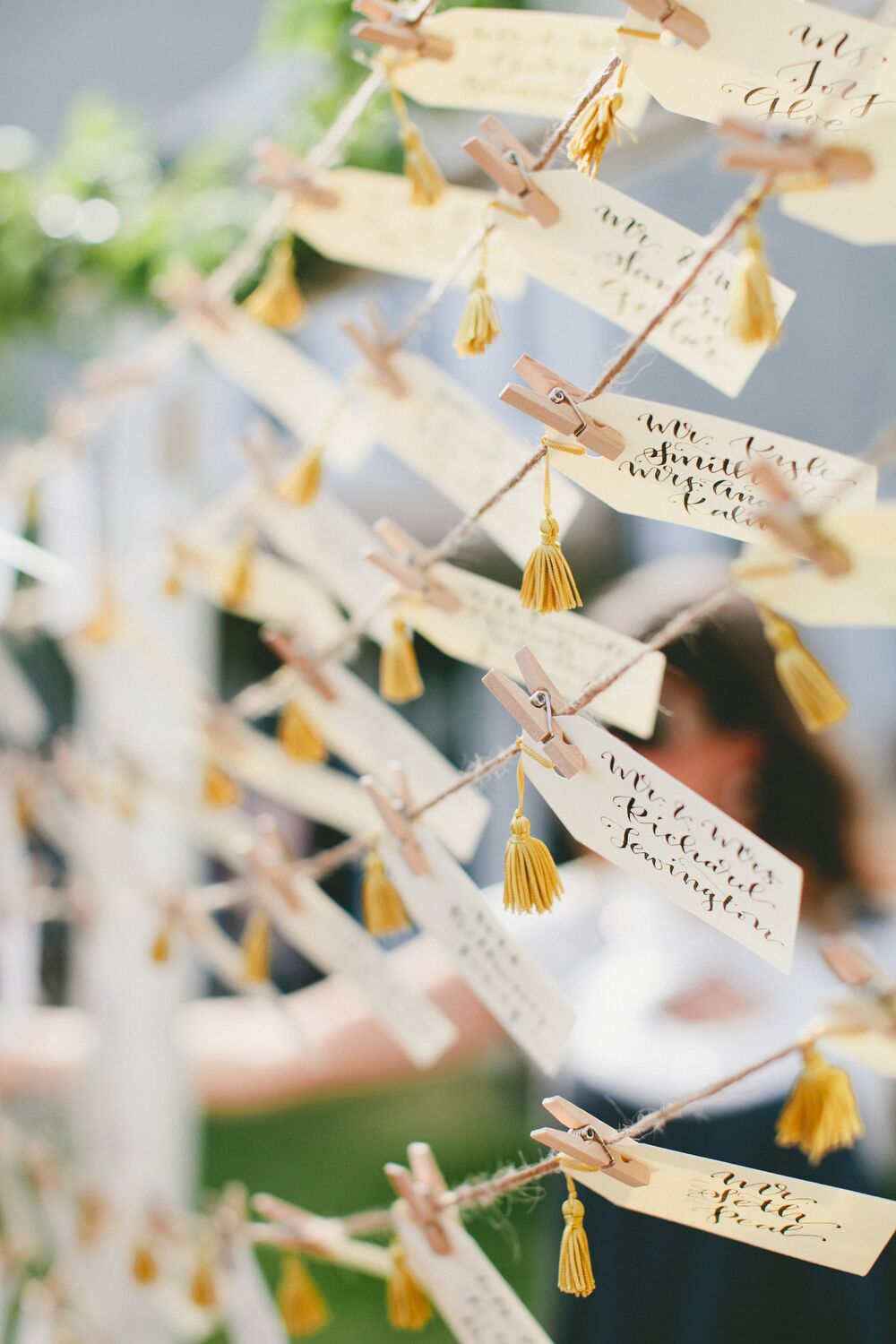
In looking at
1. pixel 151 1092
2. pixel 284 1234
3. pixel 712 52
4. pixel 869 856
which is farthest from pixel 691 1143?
pixel 712 52

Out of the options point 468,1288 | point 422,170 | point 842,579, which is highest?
point 422,170

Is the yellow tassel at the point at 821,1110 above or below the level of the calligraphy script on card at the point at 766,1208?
above

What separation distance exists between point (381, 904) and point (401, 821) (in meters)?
0.04

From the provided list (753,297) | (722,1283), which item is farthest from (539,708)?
(722,1283)

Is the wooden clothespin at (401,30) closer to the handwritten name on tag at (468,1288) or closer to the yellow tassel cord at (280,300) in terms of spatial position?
the yellow tassel cord at (280,300)

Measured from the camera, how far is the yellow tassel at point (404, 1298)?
1.63ft

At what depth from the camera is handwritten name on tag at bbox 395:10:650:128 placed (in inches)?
17.1

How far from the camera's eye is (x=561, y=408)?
0.39m

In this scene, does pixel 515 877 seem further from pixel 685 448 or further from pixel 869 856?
pixel 869 856

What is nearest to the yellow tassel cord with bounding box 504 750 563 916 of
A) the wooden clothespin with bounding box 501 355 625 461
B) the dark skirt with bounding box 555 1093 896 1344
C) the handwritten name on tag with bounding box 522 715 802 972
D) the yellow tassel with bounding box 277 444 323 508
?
the handwritten name on tag with bounding box 522 715 802 972

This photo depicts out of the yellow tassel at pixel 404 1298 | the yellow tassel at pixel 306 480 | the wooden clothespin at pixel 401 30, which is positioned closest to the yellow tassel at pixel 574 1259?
the yellow tassel at pixel 404 1298

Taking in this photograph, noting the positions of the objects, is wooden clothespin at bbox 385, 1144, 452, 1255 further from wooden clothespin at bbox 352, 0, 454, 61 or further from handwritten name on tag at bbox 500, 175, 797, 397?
wooden clothespin at bbox 352, 0, 454, 61

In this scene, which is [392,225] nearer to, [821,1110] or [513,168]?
[513,168]

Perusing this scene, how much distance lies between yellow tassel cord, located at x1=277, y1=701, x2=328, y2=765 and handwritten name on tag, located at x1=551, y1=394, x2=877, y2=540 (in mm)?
266
